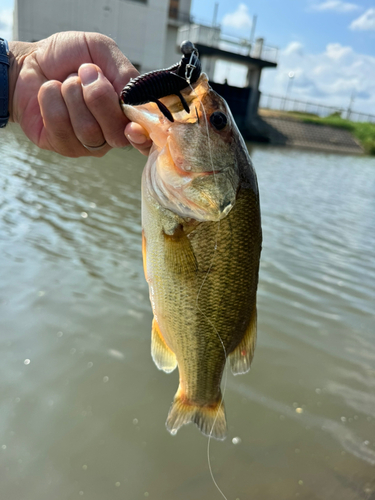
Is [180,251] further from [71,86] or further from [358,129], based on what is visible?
[358,129]

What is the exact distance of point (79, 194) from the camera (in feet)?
27.2

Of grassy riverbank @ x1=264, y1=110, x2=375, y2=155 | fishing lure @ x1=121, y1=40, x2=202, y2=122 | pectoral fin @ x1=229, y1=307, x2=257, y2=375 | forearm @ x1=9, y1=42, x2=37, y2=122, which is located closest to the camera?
fishing lure @ x1=121, y1=40, x2=202, y2=122

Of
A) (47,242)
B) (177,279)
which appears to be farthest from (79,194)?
(177,279)

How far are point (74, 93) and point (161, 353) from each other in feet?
4.44

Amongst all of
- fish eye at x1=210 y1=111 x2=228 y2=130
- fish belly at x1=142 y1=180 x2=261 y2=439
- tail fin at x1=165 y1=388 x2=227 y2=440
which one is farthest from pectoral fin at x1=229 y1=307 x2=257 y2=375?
fish eye at x1=210 y1=111 x2=228 y2=130

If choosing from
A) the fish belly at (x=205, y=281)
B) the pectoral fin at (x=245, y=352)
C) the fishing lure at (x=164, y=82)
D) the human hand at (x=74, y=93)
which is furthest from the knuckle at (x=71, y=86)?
the pectoral fin at (x=245, y=352)

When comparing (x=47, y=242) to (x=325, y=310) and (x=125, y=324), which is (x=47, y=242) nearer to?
(x=125, y=324)

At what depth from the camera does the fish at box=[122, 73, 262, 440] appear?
59.6 inches

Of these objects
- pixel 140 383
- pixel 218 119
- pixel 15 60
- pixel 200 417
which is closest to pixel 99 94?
pixel 218 119

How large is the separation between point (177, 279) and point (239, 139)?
0.67 meters

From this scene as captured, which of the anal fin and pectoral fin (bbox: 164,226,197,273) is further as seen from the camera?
the anal fin

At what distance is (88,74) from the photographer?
1685mm

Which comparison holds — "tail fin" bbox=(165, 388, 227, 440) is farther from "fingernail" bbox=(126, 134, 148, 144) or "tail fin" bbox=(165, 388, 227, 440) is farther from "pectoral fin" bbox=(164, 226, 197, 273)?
"fingernail" bbox=(126, 134, 148, 144)

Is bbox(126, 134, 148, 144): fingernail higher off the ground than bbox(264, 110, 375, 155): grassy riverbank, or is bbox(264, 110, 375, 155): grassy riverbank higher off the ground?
bbox(126, 134, 148, 144): fingernail
